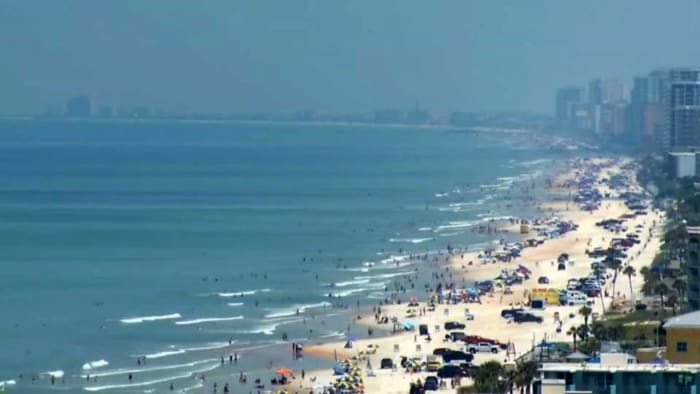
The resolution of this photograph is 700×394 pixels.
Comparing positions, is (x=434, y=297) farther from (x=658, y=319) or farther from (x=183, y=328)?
(x=658, y=319)

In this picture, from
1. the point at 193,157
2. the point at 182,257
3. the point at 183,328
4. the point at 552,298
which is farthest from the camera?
the point at 193,157

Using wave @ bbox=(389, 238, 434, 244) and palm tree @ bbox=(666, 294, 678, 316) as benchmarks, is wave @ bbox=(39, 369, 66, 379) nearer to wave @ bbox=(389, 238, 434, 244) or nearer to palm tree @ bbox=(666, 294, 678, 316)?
palm tree @ bbox=(666, 294, 678, 316)

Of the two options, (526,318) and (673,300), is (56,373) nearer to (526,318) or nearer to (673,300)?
(526,318)

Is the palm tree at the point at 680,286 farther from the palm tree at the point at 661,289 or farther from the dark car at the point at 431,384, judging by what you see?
the dark car at the point at 431,384

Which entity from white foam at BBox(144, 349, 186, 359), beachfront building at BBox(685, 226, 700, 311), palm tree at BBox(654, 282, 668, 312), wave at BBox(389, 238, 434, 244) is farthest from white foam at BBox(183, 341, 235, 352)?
wave at BBox(389, 238, 434, 244)

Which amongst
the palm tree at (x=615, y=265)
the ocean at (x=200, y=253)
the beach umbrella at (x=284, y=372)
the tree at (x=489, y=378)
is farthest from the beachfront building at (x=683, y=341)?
the palm tree at (x=615, y=265)

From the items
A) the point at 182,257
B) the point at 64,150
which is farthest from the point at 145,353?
the point at 64,150
